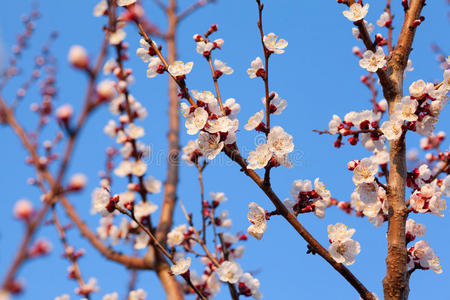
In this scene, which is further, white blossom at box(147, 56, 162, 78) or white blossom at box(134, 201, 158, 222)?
white blossom at box(134, 201, 158, 222)

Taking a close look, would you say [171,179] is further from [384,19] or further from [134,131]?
[384,19]

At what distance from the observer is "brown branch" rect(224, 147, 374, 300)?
1.71 meters

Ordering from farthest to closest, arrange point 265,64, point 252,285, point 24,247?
point 252,285 < point 265,64 < point 24,247

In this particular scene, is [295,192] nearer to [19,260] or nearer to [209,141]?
[209,141]

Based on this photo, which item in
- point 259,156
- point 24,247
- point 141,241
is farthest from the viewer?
point 141,241

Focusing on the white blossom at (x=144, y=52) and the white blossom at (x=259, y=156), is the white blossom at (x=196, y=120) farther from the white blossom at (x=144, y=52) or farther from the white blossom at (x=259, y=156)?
the white blossom at (x=144, y=52)

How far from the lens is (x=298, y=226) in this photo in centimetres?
173

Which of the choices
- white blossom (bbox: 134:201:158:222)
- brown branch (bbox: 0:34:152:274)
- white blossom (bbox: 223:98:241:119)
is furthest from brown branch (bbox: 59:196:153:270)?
white blossom (bbox: 223:98:241:119)

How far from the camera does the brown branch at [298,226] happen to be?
1.71 meters

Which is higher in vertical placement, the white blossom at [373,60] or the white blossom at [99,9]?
the white blossom at [99,9]

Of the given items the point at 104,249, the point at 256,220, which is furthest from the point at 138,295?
the point at 256,220

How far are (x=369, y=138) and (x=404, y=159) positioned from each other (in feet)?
0.85

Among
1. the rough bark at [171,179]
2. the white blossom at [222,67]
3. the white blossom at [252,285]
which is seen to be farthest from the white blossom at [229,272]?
the white blossom at [222,67]

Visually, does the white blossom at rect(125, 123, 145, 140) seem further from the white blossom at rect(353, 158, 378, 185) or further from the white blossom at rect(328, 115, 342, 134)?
the white blossom at rect(353, 158, 378, 185)
